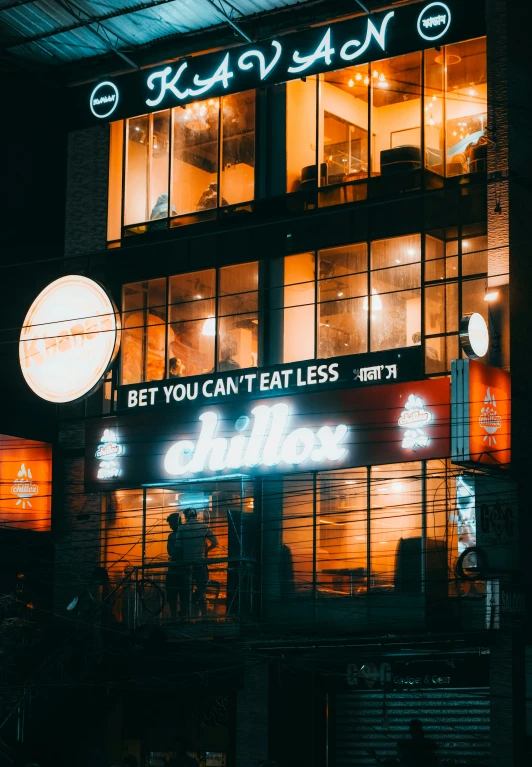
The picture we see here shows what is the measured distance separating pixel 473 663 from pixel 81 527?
419 inches

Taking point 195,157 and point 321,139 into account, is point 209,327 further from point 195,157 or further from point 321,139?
point 321,139

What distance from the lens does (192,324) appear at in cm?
3075

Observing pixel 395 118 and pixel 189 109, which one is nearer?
pixel 395 118

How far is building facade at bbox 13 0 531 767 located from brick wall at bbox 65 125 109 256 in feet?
3.41

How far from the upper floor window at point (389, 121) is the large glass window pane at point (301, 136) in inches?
0.9

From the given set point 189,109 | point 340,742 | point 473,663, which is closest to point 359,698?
point 340,742

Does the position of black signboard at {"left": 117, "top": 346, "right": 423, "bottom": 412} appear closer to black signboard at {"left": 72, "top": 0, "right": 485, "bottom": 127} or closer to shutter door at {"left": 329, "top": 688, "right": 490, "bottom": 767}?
black signboard at {"left": 72, "top": 0, "right": 485, "bottom": 127}

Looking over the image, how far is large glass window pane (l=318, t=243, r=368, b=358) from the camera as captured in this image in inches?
1112

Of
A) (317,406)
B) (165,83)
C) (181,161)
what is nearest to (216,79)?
(165,83)

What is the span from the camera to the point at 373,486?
27094 mm

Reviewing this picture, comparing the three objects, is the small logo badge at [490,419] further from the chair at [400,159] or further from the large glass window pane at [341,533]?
the chair at [400,159]

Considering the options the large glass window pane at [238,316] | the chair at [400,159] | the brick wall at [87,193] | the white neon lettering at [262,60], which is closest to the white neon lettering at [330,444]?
the large glass window pane at [238,316]

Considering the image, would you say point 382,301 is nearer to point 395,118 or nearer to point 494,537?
point 395,118

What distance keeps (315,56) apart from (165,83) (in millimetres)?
3555
